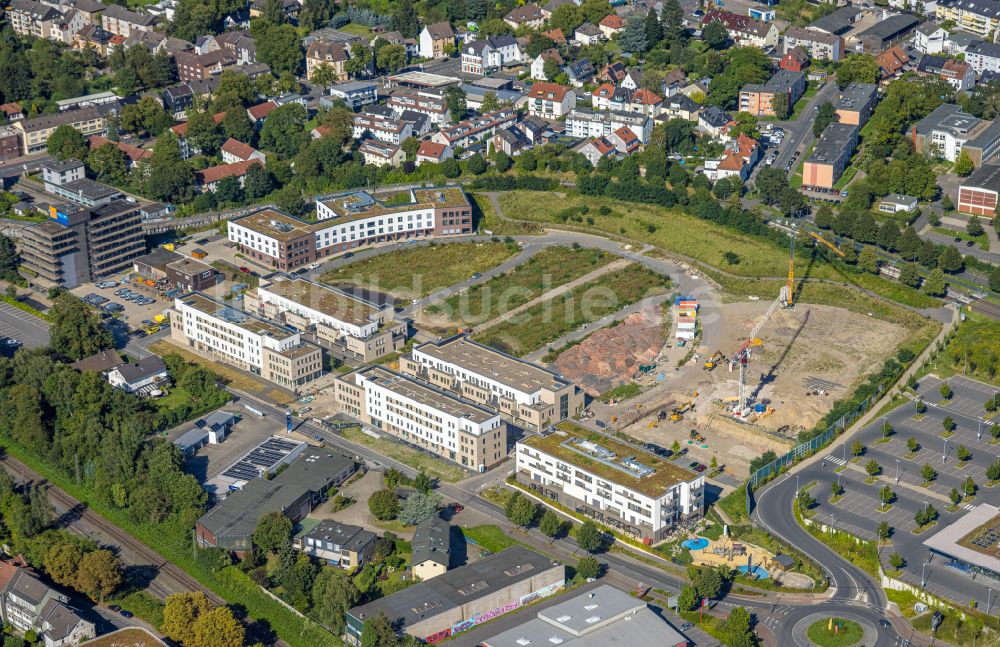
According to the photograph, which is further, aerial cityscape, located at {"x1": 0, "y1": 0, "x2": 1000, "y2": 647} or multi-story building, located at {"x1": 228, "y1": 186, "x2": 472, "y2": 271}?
multi-story building, located at {"x1": 228, "y1": 186, "x2": 472, "y2": 271}

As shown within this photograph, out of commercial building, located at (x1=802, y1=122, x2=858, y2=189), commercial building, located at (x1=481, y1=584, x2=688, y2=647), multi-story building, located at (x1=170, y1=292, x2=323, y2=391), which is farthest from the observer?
commercial building, located at (x1=802, y1=122, x2=858, y2=189)

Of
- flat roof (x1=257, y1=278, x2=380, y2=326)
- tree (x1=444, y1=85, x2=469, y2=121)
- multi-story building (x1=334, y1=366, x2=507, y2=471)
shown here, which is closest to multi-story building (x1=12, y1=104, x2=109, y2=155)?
tree (x1=444, y1=85, x2=469, y2=121)

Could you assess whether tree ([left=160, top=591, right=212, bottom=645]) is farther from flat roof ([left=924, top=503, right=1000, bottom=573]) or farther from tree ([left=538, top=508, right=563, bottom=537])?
flat roof ([left=924, top=503, right=1000, bottom=573])

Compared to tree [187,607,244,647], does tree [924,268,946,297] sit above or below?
above

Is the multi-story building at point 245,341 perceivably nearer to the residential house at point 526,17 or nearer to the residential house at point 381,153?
the residential house at point 381,153

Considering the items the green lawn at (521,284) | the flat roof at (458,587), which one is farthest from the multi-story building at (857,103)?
the flat roof at (458,587)

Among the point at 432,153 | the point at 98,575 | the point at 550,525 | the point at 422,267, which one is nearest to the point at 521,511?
the point at 550,525

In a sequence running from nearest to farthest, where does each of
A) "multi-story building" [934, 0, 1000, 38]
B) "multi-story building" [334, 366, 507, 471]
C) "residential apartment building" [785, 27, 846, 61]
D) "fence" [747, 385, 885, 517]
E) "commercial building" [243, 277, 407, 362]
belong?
"fence" [747, 385, 885, 517] < "multi-story building" [334, 366, 507, 471] < "commercial building" [243, 277, 407, 362] < "residential apartment building" [785, 27, 846, 61] < "multi-story building" [934, 0, 1000, 38]

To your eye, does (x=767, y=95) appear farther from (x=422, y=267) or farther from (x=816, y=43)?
(x=422, y=267)
